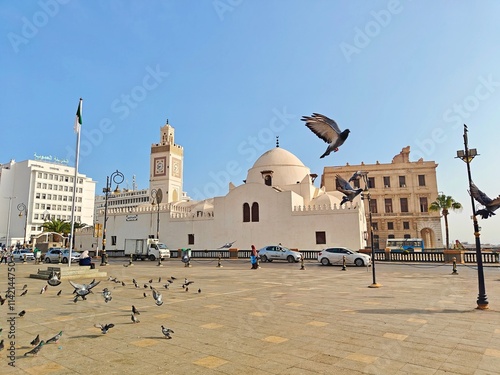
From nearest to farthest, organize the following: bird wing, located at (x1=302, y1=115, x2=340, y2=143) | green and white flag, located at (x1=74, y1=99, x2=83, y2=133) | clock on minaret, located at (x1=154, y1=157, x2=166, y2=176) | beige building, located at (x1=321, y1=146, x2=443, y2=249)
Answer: bird wing, located at (x1=302, y1=115, x2=340, y2=143) → green and white flag, located at (x1=74, y1=99, x2=83, y2=133) → beige building, located at (x1=321, y1=146, x2=443, y2=249) → clock on minaret, located at (x1=154, y1=157, x2=166, y2=176)

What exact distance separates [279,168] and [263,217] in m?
10.2

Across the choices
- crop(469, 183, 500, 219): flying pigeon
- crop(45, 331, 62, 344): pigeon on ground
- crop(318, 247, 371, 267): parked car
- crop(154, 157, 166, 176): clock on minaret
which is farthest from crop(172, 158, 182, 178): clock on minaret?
crop(45, 331, 62, 344): pigeon on ground

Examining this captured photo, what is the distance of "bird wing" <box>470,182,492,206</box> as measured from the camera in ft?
30.9

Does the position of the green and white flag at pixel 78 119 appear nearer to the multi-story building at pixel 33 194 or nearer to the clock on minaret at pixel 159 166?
the clock on minaret at pixel 159 166

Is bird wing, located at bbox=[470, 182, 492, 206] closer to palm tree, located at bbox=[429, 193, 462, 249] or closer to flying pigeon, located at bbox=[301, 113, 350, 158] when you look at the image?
flying pigeon, located at bbox=[301, 113, 350, 158]

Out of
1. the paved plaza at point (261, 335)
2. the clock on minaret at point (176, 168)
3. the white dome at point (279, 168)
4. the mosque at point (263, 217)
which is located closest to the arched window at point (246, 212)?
the mosque at point (263, 217)

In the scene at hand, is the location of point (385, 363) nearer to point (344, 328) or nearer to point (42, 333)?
point (344, 328)

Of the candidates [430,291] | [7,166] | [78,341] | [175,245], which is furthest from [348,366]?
[7,166]

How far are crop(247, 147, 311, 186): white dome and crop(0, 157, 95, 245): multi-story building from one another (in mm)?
47579

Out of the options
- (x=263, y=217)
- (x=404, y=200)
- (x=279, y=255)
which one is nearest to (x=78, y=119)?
(x=279, y=255)

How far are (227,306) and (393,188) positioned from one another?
52.1 m

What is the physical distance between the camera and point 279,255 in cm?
2872

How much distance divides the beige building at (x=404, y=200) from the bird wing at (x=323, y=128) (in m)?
45.7

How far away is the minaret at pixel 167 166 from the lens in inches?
2266
